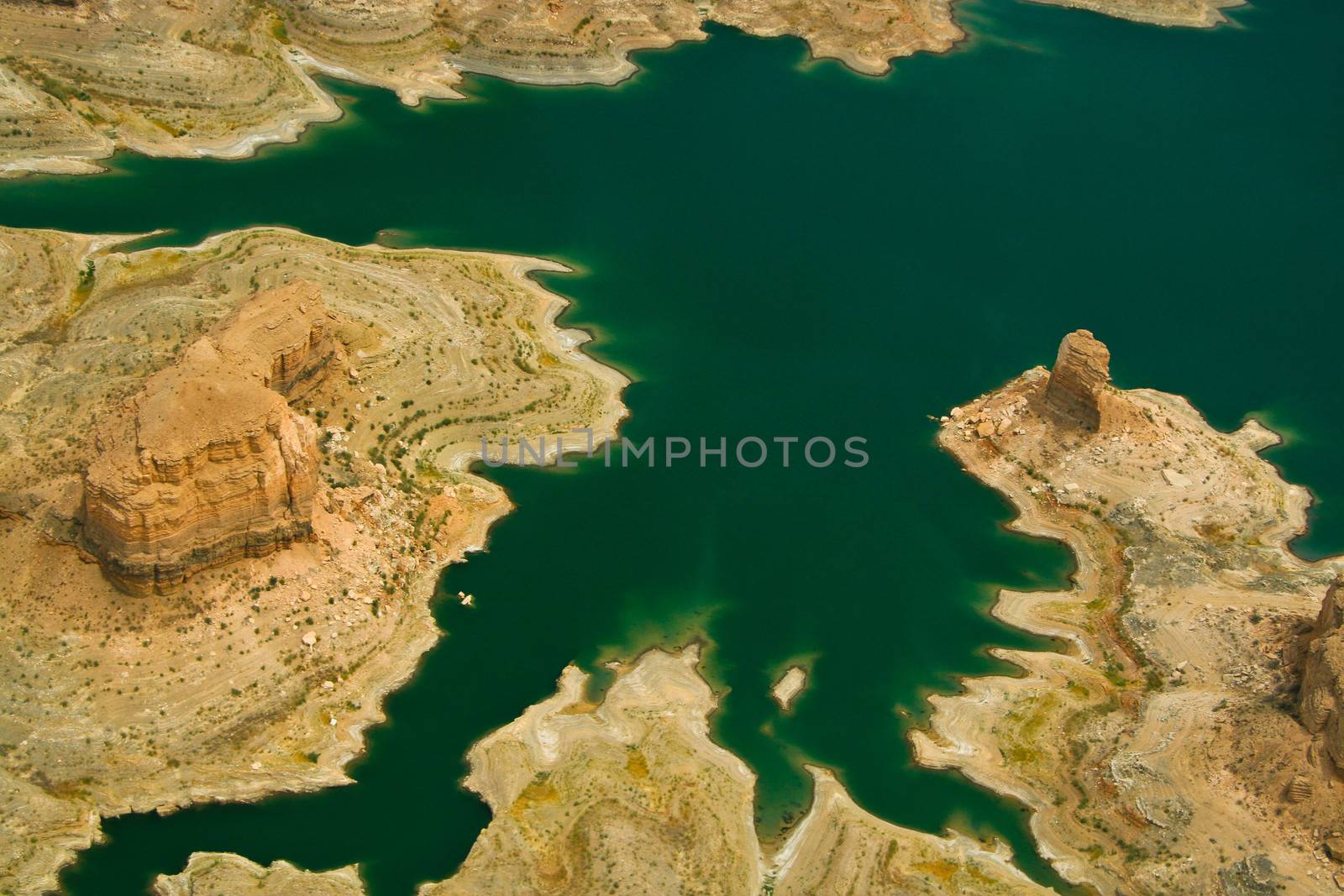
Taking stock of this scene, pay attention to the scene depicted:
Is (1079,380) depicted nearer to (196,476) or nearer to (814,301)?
(814,301)

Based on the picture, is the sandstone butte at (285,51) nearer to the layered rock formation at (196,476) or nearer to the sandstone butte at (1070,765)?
the layered rock formation at (196,476)

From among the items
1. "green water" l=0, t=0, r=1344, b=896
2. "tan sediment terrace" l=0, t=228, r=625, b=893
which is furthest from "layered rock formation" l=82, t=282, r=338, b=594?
"green water" l=0, t=0, r=1344, b=896

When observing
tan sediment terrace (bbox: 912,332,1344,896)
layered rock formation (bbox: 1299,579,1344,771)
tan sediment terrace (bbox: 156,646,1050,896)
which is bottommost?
tan sediment terrace (bbox: 156,646,1050,896)

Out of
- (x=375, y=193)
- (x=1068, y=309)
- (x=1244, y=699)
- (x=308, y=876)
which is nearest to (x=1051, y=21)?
(x=1068, y=309)

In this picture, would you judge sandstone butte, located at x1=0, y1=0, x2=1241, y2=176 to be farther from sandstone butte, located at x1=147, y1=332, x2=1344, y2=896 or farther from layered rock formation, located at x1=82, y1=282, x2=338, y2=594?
sandstone butte, located at x1=147, y1=332, x2=1344, y2=896

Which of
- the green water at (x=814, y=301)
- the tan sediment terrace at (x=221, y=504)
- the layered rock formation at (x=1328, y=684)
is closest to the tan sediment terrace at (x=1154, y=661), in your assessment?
the layered rock formation at (x=1328, y=684)
